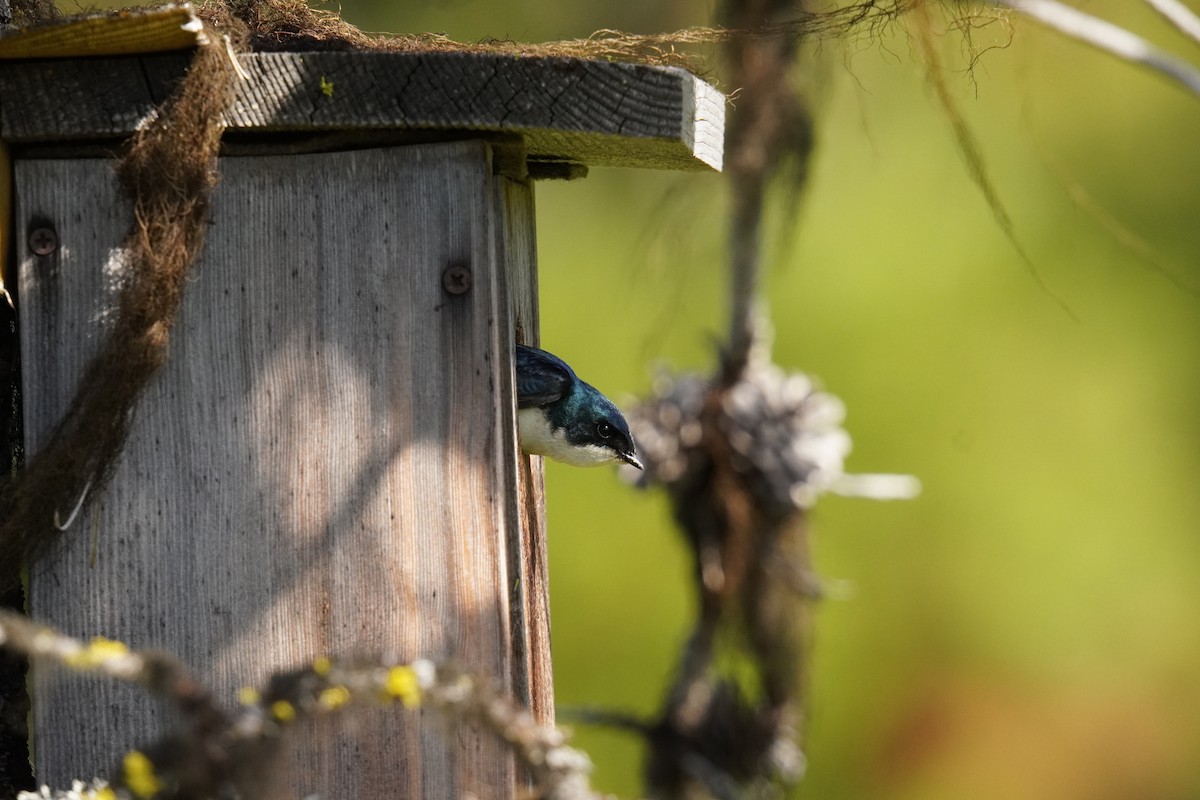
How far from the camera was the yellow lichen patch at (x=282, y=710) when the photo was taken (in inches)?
57.3

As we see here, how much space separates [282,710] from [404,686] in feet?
0.43

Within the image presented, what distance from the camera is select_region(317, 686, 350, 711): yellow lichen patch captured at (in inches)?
58.5

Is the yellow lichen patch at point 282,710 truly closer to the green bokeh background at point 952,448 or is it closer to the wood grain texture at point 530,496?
the wood grain texture at point 530,496

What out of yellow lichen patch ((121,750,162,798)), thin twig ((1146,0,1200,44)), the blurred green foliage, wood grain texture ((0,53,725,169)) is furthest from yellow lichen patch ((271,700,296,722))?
the blurred green foliage

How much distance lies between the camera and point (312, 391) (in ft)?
6.89

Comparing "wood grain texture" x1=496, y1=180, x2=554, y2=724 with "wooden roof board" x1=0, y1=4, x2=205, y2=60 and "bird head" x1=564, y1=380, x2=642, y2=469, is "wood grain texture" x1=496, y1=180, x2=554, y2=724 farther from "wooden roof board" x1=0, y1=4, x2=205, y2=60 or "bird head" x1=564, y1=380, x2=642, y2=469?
"wooden roof board" x1=0, y1=4, x2=205, y2=60

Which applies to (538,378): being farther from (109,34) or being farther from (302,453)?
(109,34)

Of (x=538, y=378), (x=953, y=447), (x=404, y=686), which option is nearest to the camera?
(x=404, y=686)

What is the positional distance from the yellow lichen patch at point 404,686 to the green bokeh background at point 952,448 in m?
3.92

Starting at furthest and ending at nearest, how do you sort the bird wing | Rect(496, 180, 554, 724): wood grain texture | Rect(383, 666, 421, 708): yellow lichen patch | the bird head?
the bird head < the bird wing < Rect(496, 180, 554, 724): wood grain texture < Rect(383, 666, 421, 708): yellow lichen patch

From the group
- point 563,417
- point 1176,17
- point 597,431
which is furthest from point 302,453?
point 1176,17

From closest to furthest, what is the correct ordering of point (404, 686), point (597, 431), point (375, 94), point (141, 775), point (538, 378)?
point (141, 775) → point (404, 686) → point (375, 94) → point (538, 378) → point (597, 431)

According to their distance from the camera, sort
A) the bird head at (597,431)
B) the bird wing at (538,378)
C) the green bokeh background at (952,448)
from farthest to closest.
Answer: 1. the green bokeh background at (952,448)
2. the bird head at (597,431)
3. the bird wing at (538,378)

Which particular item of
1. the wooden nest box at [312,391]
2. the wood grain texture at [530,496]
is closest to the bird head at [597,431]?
the wood grain texture at [530,496]
